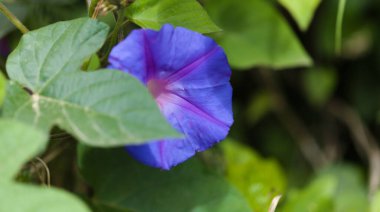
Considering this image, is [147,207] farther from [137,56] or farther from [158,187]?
[137,56]

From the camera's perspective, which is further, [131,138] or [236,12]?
[236,12]

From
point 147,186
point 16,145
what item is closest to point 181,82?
point 147,186

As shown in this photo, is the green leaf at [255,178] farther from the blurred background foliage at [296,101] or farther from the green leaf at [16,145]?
the green leaf at [16,145]

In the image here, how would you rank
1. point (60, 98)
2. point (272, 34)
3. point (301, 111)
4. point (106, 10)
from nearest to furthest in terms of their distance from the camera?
point (60, 98) → point (106, 10) → point (272, 34) → point (301, 111)

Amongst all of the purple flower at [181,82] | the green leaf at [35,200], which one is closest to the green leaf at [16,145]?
the green leaf at [35,200]

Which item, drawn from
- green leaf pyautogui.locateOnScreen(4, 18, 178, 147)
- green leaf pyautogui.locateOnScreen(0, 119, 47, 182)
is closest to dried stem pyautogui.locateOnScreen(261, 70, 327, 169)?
green leaf pyautogui.locateOnScreen(4, 18, 178, 147)

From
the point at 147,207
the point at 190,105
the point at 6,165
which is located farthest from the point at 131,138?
the point at 147,207
